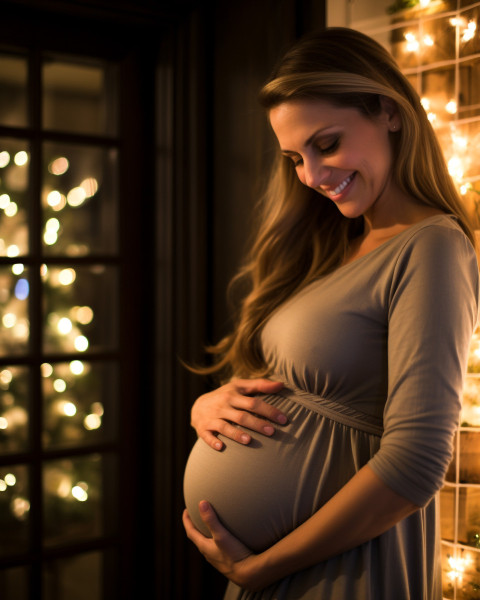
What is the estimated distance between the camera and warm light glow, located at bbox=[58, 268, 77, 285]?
235 cm

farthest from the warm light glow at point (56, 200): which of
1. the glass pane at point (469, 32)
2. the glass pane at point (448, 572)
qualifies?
the glass pane at point (448, 572)

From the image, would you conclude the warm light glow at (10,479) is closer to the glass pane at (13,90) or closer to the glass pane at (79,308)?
the glass pane at (79,308)

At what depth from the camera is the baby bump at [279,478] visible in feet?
3.73

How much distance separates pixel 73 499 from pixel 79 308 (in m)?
0.76

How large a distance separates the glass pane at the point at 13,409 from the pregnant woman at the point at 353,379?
47.0 inches

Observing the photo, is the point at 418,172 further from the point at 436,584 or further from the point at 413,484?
the point at 436,584

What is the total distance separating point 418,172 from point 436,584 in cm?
85

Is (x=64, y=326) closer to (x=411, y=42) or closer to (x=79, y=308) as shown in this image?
(x=79, y=308)

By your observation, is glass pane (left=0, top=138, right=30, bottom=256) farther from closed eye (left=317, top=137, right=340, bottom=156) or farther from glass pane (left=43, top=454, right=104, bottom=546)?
closed eye (left=317, top=137, right=340, bottom=156)

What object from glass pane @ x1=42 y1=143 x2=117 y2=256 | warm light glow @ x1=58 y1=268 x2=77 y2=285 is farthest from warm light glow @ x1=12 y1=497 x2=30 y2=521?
glass pane @ x1=42 y1=143 x2=117 y2=256

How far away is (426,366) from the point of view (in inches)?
37.5

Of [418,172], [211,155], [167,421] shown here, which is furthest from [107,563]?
[418,172]

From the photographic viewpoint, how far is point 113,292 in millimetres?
2447

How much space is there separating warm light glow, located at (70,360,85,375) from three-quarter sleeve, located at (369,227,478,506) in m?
1.63
